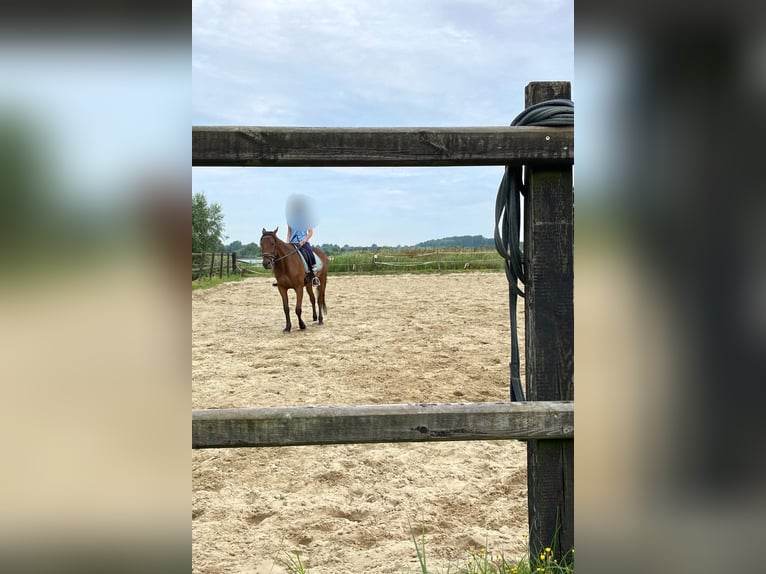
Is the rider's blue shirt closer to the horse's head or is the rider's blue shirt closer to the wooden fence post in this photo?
the horse's head

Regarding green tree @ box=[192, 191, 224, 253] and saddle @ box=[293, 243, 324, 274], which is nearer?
saddle @ box=[293, 243, 324, 274]

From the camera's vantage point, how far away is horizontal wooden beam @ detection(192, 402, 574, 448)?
1544 mm

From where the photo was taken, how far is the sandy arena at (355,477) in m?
2.52

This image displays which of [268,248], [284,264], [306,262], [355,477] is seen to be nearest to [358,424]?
[355,477]

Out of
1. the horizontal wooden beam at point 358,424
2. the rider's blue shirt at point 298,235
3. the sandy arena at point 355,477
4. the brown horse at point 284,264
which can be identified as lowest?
the sandy arena at point 355,477

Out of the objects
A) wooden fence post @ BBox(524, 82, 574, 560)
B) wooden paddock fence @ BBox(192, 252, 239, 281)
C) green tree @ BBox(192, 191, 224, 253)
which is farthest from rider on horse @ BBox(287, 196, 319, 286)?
Result: green tree @ BBox(192, 191, 224, 253)

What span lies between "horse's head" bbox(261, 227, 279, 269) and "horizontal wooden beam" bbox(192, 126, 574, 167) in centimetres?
662

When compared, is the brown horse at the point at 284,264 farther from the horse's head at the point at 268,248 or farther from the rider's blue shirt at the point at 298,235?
the rider's blue shirt at the point at 298,235

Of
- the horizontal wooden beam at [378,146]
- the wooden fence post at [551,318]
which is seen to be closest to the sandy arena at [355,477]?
the wooden fence post at [551,318]

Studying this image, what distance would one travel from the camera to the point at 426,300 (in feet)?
39.4
